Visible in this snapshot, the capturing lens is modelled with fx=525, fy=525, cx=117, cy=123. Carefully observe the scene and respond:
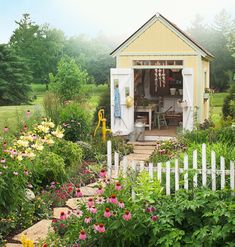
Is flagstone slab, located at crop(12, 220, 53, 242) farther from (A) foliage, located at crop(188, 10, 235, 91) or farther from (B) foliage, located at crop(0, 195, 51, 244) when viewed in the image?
(A) foliage, located at crop(188, 10, 235, 91)

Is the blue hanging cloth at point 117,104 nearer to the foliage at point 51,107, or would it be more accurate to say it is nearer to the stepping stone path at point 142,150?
the stepping stone path at point 142,150

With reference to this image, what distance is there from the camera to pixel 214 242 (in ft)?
18.8

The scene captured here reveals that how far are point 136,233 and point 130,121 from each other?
11.7 m

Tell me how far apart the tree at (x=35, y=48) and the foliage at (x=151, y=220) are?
4252 cm

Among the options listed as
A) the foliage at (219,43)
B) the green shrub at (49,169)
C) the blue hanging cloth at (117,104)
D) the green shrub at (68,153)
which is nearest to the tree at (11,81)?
the foliage at (219,43)

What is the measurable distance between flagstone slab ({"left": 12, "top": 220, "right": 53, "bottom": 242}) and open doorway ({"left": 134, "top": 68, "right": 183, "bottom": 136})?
37.5 feet

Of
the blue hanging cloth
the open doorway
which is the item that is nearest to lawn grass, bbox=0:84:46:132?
the blue hanging cloth

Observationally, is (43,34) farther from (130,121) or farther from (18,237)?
(18,237)

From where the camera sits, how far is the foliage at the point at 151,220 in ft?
18.4

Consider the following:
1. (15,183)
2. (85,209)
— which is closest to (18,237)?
(15,183)

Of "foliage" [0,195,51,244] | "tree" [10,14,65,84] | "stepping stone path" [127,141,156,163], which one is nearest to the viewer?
"foliage" [0,195,51,244]

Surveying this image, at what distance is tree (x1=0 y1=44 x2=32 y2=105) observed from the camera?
3725 centimetres

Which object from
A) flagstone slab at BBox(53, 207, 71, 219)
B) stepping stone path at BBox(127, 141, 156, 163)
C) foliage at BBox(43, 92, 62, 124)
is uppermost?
foliage at BBox(43, 92, 62, 124)

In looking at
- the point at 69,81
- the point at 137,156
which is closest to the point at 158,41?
the point at 137,156
